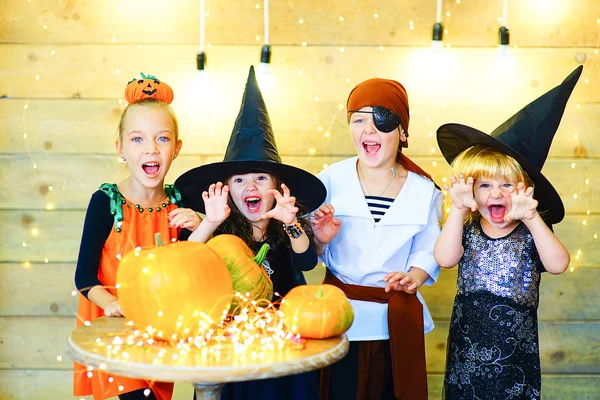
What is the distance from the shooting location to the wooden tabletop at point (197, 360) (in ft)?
3.87

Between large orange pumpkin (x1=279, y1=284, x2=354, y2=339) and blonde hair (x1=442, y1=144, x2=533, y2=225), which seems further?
blonde hair (x1=442, y1=144, x2=533, y2=225)

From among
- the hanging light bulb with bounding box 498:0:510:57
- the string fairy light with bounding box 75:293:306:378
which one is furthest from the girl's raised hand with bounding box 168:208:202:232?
the hanging light bulb with bounding box 498:0:510:57

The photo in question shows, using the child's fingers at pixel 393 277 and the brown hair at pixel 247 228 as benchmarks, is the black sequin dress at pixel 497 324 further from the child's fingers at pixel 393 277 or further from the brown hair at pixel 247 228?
the brown hair at pixel 247 228

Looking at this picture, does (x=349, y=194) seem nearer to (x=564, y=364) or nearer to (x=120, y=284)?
(x=120, y=284)

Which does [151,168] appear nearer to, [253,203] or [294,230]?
[253,203]

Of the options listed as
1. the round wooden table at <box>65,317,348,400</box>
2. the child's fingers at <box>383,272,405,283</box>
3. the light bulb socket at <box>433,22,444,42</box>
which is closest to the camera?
the round wooden table at <box>65,317,348,400</box>

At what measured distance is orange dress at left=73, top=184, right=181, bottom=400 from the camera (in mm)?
1840

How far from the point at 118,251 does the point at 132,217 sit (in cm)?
10

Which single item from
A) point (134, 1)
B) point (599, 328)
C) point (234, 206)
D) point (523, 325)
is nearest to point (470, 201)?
point (523, 325)

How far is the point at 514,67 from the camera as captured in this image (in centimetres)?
241

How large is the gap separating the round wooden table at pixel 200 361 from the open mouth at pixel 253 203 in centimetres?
61

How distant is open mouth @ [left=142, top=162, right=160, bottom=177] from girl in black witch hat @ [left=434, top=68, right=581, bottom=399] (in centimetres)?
79

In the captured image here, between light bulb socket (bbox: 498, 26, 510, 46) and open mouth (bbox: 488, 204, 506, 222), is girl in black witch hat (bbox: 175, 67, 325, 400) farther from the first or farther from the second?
light bulb socket (bbox: 498, 26, 510, 46)

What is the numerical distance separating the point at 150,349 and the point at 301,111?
1308mm
